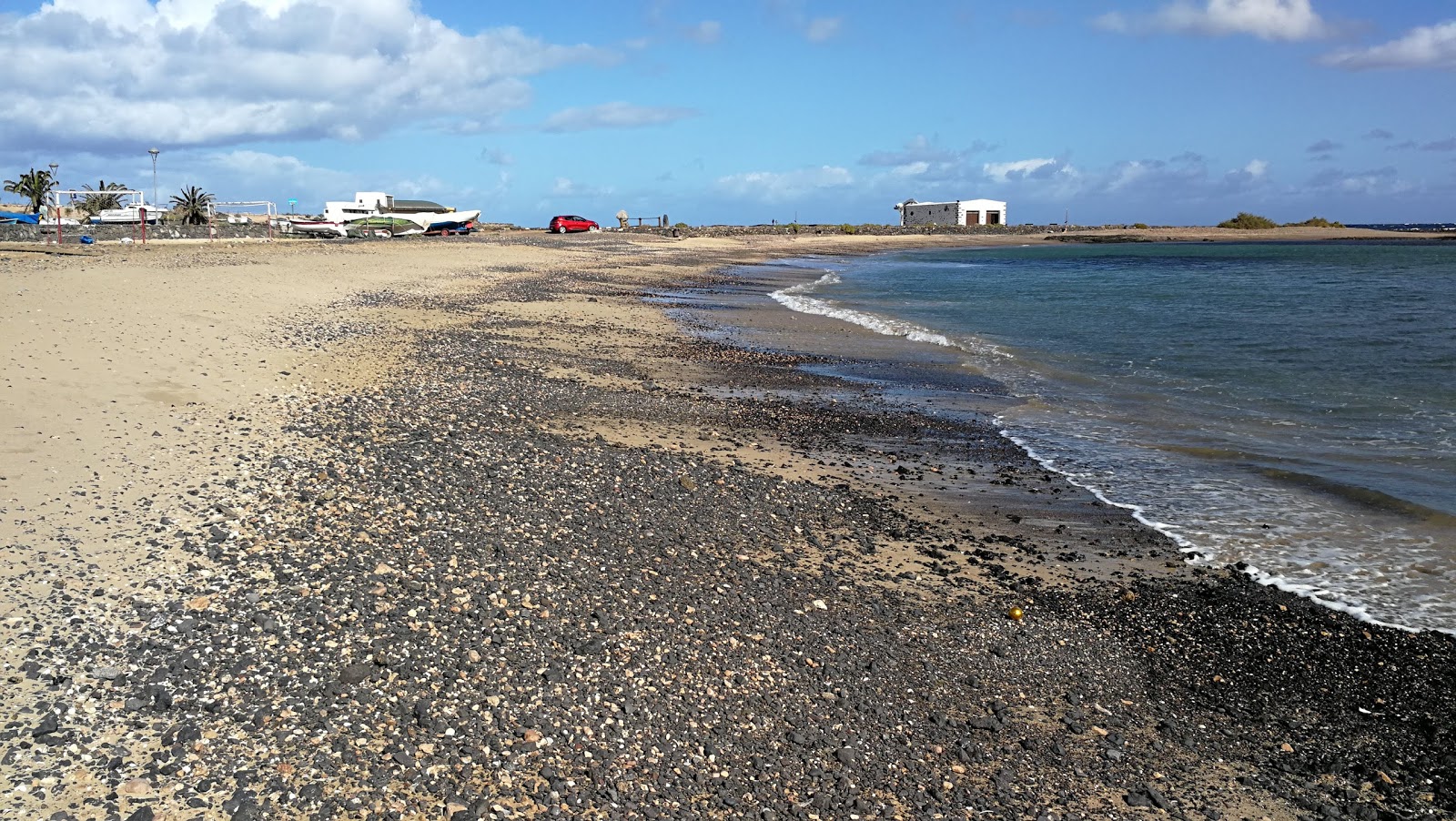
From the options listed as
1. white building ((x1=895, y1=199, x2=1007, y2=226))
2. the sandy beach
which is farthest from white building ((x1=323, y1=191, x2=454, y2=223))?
Result: white building ((x1=895, y1=199, x2=1007, y2=226))

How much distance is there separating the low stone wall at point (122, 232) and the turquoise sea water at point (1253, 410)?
87.4ft

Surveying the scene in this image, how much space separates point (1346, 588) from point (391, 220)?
2132 inches

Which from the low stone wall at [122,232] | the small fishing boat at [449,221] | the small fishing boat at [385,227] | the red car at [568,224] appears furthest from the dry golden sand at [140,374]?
the red car at [568,224]

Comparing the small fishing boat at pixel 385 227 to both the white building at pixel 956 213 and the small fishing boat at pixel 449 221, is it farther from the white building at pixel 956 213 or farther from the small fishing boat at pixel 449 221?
the white building at pixel 956 213

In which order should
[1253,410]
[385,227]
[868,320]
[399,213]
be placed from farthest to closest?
[399,213]
[385,227]
[868,320]
[1253,410]

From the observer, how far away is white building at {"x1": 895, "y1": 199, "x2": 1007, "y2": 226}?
4966 inches

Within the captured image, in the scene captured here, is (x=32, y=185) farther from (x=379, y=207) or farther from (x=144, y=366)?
(x=144, y=366)

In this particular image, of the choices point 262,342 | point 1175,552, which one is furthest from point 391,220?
point 1175,552

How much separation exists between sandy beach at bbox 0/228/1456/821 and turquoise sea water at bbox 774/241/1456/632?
2.75 feet

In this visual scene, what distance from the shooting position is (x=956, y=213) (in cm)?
12644

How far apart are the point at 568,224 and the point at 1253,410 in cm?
6499

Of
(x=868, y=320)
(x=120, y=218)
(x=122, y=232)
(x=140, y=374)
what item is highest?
(x=120, y=218)

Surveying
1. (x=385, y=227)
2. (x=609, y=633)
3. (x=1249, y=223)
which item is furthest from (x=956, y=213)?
(x=609, y=633)

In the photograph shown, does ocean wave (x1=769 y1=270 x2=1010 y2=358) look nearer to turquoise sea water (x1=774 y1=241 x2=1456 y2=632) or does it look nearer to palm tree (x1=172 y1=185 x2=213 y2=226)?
turquoise sea water (x1=774 y1=241 x2=1456 y2=632)
